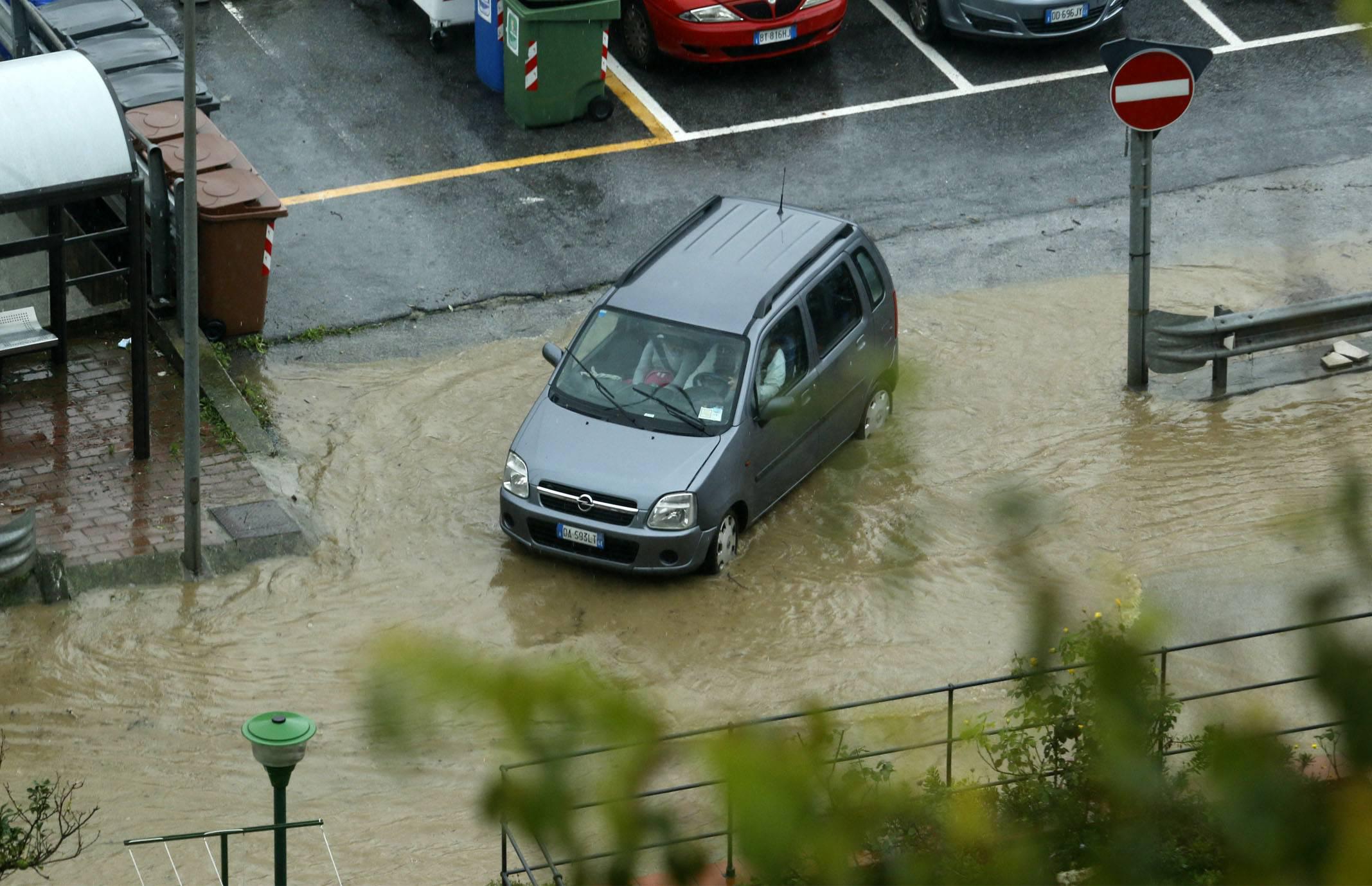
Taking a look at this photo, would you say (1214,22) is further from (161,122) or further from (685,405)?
(161,122)

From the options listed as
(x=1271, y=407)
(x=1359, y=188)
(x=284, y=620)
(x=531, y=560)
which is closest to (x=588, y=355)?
(x=531, y=560)

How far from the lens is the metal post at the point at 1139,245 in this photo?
11.5m

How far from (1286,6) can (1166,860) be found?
17279mm

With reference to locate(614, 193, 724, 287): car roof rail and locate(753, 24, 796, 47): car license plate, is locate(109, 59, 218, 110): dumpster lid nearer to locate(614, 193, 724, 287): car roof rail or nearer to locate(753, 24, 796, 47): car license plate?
locate(614, 193, 724, 287): car roof rail

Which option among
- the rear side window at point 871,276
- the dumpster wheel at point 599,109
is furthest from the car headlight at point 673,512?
the dumpster wheel at point 599,109

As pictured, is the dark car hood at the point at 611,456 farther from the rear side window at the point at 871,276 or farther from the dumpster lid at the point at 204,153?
the dumpster lid at the point at 204,153

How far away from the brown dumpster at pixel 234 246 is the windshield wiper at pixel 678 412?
10.8ft

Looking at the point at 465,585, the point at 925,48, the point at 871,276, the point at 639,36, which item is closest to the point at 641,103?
the point at 639,36

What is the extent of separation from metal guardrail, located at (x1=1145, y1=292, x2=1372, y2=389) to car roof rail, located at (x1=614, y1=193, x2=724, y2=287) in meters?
3.06

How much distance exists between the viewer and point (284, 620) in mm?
9914

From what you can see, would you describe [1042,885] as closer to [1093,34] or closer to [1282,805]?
[1282,805]

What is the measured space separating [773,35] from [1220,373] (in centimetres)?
576

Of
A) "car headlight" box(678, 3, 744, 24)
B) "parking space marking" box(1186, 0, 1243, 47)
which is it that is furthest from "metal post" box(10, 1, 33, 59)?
"parking space marking" box(1186, 0, 1243, 47)

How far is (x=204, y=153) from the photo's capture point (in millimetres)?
12531
